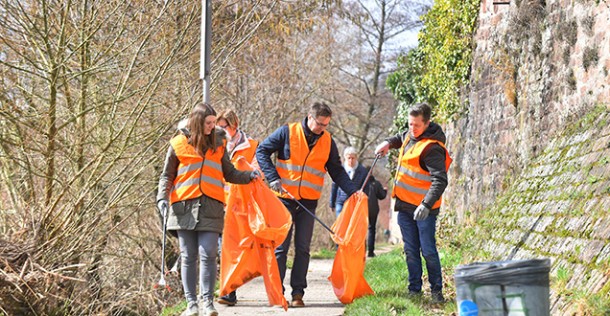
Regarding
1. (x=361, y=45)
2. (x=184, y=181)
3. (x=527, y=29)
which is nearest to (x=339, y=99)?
(x=361, y=45)

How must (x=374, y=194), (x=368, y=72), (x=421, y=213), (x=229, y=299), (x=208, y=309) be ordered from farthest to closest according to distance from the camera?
(x=368, y=72)
(x=374, y=194)
(x=229, y=299)
(x=421, y=213)
(x=208, y=309)

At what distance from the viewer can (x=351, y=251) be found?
855 centimetres

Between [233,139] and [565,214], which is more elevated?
[233,139]

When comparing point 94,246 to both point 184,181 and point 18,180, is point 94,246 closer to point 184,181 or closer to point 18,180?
point 18,180

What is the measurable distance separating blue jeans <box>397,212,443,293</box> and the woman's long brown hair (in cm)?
201

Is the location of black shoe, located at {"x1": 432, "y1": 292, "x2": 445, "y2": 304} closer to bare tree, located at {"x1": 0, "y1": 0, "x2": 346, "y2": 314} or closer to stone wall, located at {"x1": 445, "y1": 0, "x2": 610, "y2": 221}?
stone wall, located at {"x1": 445, "y1": 0, "x2": 610, "y2": 221}

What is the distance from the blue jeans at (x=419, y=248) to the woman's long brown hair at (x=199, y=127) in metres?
2.01

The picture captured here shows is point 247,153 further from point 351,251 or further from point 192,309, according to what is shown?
point 192,309

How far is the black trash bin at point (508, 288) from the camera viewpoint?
4738 mm

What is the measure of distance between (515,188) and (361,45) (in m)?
20.0

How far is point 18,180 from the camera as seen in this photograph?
11.0 metres

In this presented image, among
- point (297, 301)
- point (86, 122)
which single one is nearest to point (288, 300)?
point (297, 301)

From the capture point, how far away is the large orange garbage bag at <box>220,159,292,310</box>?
8.31 metres

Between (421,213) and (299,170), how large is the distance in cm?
133
